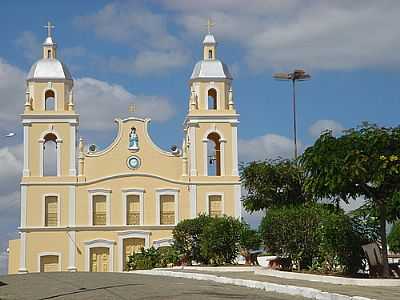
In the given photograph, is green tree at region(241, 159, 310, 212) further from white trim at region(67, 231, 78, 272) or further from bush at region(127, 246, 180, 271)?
white trim at region(67, 231, 78, 272)

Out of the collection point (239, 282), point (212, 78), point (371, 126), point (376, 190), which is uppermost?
point (212, 78)

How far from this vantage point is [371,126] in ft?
75.7

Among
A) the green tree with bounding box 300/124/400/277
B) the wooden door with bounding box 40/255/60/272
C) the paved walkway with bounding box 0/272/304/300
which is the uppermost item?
the green tree with bounding box 300/124/400/277

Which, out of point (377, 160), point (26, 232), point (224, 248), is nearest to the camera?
point (377, 160)

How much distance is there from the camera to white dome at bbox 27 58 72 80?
5512cm

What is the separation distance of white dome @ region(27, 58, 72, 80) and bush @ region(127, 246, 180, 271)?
17.8m

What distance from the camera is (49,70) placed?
55.6m

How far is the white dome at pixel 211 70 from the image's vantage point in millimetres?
55781

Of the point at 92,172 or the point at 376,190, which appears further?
the point at 92,172

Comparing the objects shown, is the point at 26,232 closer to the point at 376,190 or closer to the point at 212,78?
the point at 212,78

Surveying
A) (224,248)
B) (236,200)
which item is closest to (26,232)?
(236,200)

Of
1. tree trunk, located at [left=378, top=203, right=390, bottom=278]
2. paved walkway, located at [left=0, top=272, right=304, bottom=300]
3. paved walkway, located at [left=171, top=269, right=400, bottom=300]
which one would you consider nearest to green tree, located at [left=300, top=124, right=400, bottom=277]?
tree trunk, located at [left=378, top=203, right=390, bottom=278]

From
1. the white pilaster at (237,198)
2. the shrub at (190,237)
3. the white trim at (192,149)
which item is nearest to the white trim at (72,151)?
the white trim at (192,149)

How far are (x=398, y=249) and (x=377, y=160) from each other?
3253cm
